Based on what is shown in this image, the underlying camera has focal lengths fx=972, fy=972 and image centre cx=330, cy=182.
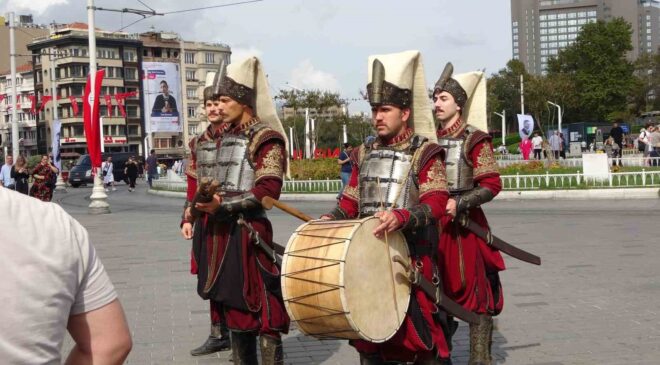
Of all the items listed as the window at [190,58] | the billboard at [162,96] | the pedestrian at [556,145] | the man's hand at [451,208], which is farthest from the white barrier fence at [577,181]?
the window at [190,58]

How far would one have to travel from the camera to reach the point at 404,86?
554 centimetres

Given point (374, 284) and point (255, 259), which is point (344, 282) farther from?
point (255, 259)

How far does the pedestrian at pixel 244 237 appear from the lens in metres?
6.25

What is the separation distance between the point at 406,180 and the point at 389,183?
0.10 metres

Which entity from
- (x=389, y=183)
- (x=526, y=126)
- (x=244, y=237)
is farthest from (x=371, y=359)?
(x=526, y=126)

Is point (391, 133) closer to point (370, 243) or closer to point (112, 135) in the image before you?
point (370, 243)

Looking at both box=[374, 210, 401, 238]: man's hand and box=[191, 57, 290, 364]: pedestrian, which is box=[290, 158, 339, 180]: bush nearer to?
box=[191, 57, 290, 364]: pedestrian

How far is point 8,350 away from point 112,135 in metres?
125

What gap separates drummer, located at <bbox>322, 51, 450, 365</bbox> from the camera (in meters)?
5.27

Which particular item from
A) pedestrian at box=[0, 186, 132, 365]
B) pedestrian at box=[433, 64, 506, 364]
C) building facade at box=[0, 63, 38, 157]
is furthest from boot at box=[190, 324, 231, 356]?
building facade at box=[0, 63, 38, 157]

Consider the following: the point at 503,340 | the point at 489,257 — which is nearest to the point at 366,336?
the point at 489,257

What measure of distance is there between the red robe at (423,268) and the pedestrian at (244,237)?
2.69 ft

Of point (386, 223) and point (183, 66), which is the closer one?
point (386, 223)

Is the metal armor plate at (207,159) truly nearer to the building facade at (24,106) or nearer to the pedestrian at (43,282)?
the pedestrian at (43,282)
